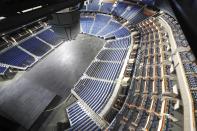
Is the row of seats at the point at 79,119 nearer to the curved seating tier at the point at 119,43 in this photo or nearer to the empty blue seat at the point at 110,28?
the curved seating tier at the point at 119,43

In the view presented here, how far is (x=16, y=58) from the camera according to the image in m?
19.0

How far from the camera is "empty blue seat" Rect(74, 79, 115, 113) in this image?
503 inches

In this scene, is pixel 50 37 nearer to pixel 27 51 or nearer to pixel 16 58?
pixel 27 51

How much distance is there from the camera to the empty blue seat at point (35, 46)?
67.2ft

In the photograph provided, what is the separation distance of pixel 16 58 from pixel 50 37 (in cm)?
623

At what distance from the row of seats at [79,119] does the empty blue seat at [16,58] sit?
8.90 m

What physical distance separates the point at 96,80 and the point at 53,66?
18.7 ft

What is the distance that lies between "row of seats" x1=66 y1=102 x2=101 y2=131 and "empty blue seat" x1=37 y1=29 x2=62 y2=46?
12.0 metres

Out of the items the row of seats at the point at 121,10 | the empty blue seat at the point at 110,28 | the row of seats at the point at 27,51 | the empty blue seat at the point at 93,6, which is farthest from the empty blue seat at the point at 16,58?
the empty blue seat at the point at 93,6

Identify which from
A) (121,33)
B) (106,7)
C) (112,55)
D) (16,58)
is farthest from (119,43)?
(16,58)

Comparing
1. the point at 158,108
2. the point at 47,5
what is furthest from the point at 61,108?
the point at 47,5

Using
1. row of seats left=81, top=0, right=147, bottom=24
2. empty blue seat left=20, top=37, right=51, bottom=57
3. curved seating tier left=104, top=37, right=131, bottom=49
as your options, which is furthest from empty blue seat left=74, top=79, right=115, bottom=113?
row of seats left=81, top=0, right=147, bottom=24

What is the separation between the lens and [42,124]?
1191 cm

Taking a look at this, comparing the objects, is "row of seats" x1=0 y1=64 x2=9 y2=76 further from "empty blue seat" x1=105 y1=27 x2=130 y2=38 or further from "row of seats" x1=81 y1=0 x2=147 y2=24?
"row of seats" x1=81 y1=0 x2=147 y2=24
